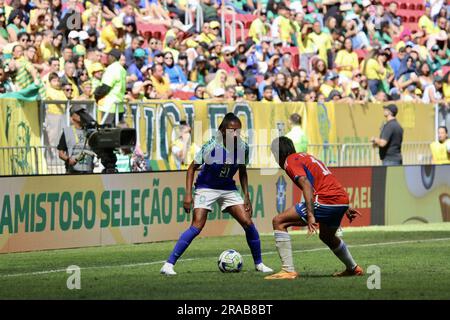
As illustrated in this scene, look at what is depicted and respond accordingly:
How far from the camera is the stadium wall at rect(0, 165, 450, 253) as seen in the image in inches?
766

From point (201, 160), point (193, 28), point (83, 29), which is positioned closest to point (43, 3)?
point (83, 29)

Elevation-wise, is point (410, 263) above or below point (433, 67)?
below

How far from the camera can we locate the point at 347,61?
32.2m

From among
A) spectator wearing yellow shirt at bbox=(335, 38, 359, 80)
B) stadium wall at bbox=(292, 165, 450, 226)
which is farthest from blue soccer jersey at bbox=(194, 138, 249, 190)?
spectator wearing yellow shirt at bbox=(335, 38, 359, 80)

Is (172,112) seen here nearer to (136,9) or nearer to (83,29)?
(83,29)

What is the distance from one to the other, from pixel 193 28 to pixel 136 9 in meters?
1.43

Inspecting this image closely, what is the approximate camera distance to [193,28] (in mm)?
29453

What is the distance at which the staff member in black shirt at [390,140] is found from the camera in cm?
2738

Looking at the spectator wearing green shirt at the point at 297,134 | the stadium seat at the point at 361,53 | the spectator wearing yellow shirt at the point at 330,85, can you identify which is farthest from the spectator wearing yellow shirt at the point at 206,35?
the stadium seat at the point at 361,53

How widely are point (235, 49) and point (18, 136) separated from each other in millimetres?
8605

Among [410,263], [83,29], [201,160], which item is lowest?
[410,263]

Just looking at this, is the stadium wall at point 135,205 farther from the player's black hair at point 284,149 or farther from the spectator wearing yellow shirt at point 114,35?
the player's black hair at point 284,149

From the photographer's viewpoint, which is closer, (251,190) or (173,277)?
(173,277)

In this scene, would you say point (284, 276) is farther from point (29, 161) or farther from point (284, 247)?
point (29, 161)
